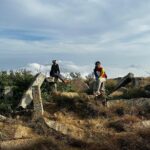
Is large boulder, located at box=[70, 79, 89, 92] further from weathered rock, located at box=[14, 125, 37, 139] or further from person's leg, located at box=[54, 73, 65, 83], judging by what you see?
weathered rock, located at box=[14, 125, 37, 139]

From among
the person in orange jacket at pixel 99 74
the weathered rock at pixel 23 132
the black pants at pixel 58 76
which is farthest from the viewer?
the black pants at pixel 58 76

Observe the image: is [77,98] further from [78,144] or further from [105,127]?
[78,144]

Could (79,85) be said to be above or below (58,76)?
below

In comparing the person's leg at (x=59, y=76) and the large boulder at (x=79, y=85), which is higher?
the person's leg at (x=59, y=76)

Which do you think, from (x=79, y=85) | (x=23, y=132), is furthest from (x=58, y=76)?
(x=23, y=132)

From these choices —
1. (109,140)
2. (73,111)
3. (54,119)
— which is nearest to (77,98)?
Result: (73,111)

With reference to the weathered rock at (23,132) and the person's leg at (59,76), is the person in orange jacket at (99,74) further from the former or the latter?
Answer: the weathered rock at (23,132)

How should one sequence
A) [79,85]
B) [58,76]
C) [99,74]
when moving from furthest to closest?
1. [79,85]
2. [58,76]
3. [99,74]

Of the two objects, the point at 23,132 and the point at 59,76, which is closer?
the point at 23,132

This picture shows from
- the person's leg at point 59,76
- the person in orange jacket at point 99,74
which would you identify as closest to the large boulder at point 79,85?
the person's leg at point 59,76

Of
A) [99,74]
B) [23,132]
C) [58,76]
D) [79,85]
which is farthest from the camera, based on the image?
[79,85]

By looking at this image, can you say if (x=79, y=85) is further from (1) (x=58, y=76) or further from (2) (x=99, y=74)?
(2) (x=99, y=74)

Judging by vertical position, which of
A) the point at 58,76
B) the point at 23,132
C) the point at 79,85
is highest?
the point at 58,76

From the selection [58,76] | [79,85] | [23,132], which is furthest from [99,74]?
[23,132]
